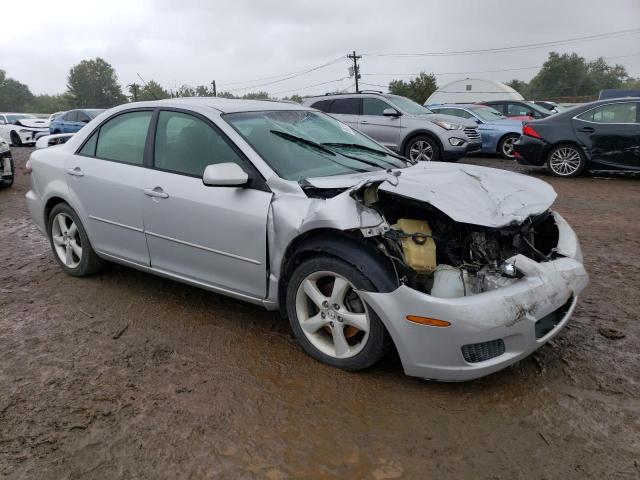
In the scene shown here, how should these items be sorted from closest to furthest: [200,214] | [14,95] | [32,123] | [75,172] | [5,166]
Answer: [200,214] < [75,172] < [5,166] < [32,123] < [14,95]

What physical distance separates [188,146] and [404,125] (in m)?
7.99

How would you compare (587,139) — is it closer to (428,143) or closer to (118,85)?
(428,143)

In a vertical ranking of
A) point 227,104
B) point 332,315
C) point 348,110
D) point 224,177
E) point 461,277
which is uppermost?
point 348,110

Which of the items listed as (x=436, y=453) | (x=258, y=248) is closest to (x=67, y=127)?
(x=258, y=248)

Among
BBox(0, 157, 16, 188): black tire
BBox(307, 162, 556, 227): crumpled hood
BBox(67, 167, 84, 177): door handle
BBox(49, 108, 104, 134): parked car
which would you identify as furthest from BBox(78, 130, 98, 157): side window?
BBox(49, 108, 104, 134): parked car

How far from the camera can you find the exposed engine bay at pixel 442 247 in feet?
9.04

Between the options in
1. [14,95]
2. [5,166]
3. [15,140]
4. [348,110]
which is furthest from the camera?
[14,95]

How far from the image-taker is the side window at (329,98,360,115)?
37.9 ft

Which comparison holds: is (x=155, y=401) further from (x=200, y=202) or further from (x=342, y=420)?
(x=200, y=202)

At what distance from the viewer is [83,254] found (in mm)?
4473

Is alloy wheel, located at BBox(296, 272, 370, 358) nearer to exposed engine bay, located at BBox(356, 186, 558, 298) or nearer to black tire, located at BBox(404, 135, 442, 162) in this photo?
exposed engine bay, located at BBox(356, 186, 558, 298)

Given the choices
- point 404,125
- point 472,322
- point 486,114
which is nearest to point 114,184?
point 472,322

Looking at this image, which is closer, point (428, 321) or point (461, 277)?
point (428, 321)

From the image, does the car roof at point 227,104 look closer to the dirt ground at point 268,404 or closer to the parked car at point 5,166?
the dirt ground at point 268,404
